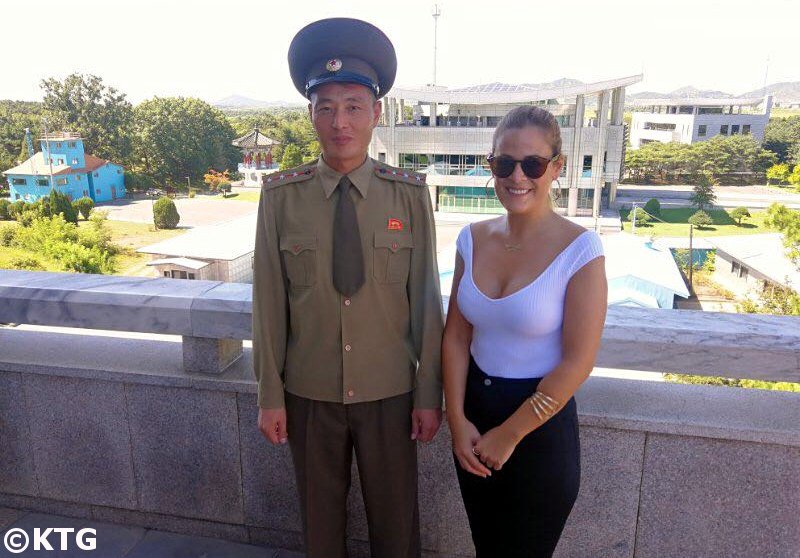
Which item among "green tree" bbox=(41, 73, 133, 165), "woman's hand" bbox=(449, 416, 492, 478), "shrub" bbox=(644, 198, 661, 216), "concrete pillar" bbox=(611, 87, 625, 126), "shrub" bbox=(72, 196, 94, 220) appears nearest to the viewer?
"woman's hand" bbox=(449, 416, 492, 478)

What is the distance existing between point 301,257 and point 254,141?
5055cm

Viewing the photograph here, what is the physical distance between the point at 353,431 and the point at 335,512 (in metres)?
0.28

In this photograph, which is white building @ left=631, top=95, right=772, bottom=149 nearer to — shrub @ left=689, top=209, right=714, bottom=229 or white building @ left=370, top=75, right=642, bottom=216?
shrub @ left=689, top=209, right=714, bottom=229

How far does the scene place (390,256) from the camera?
1.69 m

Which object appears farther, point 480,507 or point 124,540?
point 124,540

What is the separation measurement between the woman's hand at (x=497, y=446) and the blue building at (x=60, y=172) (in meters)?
42.3

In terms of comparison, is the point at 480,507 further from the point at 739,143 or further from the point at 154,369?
the point at 739,143

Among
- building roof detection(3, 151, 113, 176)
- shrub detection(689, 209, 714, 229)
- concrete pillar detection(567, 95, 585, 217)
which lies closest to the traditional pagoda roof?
building roof detection(3, 151, 113, 176)

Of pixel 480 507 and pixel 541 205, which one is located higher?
pixel 541 205

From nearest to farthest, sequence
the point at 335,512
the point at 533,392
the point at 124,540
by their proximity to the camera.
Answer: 1. the point at 533,392
2. the point at 335,512
3. the point at 124,540

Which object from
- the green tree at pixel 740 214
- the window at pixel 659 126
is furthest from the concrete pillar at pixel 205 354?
the window at pixel 659 126

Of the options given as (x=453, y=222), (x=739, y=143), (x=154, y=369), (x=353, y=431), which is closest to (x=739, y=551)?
(x=353, y=431)

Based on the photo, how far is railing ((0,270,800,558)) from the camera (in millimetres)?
1731

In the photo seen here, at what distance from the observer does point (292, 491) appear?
217 centimetres
